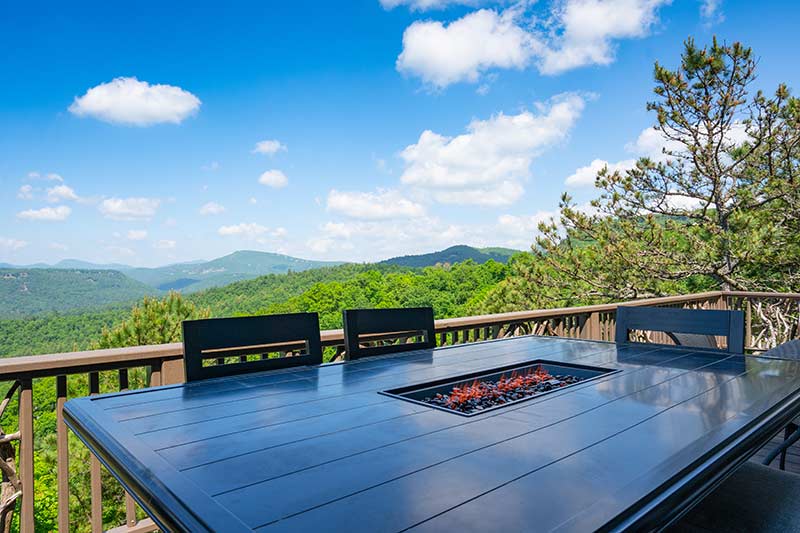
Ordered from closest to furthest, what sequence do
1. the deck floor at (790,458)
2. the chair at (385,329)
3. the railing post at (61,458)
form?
Result: the railing post at (61,458) → the chair at (385,329) → the deck floor at (790,458)

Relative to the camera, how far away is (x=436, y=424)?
4.24ft

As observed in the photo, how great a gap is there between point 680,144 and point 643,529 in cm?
1054

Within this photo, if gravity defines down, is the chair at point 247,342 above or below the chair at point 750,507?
above

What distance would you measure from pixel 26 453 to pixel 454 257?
2529 centimetres

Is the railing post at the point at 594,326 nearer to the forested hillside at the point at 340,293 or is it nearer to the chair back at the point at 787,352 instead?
the chair back at the point at 787,352

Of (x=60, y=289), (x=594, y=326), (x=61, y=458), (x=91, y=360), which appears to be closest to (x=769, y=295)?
(x=594, y=326)

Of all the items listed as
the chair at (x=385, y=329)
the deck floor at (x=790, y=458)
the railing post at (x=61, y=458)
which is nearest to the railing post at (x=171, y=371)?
the railing post at (x=61, y=458)

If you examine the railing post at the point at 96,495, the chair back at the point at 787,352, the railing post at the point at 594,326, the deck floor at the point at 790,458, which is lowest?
the deck floor at the point at 790,458

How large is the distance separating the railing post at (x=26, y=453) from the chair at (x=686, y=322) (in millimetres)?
2719

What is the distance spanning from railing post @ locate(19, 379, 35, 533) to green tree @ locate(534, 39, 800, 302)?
400 inches

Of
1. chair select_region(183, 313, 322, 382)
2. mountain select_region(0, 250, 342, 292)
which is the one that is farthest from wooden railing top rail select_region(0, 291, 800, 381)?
mountain select_region(0, 250, 342, 292)

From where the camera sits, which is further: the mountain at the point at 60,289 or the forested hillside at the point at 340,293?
the mountain at the point at 60,289

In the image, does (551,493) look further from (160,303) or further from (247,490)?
(160,303)

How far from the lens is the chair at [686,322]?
242 cm
